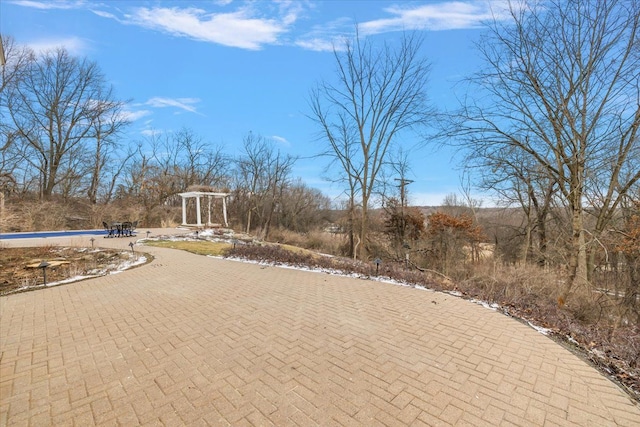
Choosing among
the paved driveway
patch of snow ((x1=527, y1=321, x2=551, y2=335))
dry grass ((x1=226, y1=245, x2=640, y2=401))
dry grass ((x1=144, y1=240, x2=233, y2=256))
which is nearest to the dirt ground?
the paved driveway

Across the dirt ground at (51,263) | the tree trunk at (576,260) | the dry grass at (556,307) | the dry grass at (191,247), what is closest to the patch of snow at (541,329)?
the dry grass at (556,307)

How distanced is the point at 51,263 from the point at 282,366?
8548 millimetres

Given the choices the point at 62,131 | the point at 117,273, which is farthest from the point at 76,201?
the point at 117,273

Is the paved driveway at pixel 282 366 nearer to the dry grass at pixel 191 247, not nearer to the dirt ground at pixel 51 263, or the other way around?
the dirt ground at pixel 51 263

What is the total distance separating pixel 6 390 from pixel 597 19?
12128 mm

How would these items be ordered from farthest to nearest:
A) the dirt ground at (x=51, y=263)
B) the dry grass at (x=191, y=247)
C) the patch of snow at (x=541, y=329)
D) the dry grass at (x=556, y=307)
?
1. the dry grass at (x=191, y=247)
2. the dirt ground at (x=51, y=263)
3. the patch of snow at (x=541, y=329)
4. the dry grass at (x=556, y=307)

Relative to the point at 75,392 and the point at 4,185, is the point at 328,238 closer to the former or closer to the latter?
the point at 75,392

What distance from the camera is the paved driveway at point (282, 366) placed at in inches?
95.0

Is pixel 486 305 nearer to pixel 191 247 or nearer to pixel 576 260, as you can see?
pixel 576 260

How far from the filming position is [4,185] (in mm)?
20750

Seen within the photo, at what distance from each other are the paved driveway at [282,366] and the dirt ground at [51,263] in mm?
1368

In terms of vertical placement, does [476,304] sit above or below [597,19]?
below

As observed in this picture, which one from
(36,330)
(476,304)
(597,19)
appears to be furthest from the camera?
(597,19)

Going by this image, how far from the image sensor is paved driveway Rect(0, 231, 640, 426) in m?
2.41
